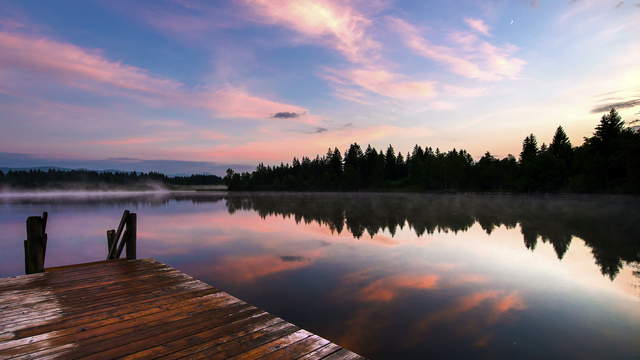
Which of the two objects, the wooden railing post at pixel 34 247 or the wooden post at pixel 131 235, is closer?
the wooden railing post at pixel 34 247

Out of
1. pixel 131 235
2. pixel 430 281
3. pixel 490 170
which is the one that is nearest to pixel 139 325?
pixel 131 235

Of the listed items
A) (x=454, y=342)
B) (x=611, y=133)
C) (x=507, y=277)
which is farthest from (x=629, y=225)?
(x=611, y=133)

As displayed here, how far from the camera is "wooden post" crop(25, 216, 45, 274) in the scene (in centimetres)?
1015

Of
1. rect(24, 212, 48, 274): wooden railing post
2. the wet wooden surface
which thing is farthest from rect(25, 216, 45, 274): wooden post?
the wet wooden surface

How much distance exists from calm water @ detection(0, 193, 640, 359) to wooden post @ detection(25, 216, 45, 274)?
5.37 meters

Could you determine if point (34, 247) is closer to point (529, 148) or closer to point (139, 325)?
point (139, 325)

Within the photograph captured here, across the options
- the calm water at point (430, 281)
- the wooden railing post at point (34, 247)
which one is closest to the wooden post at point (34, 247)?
the wooden railing post at point (34, 247)

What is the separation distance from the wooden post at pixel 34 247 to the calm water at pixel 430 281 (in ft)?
17.6

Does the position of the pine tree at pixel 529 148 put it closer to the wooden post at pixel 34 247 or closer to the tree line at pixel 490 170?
the tree line at pixel 490 170

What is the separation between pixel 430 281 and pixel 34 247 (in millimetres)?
13316

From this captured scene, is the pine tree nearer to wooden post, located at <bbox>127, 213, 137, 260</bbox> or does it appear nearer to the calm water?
the calm water

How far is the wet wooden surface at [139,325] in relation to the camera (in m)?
5.04

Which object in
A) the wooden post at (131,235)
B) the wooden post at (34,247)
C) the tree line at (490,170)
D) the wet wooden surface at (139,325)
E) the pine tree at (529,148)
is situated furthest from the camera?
the pine tree at (529,148)

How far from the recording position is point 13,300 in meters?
7.46
